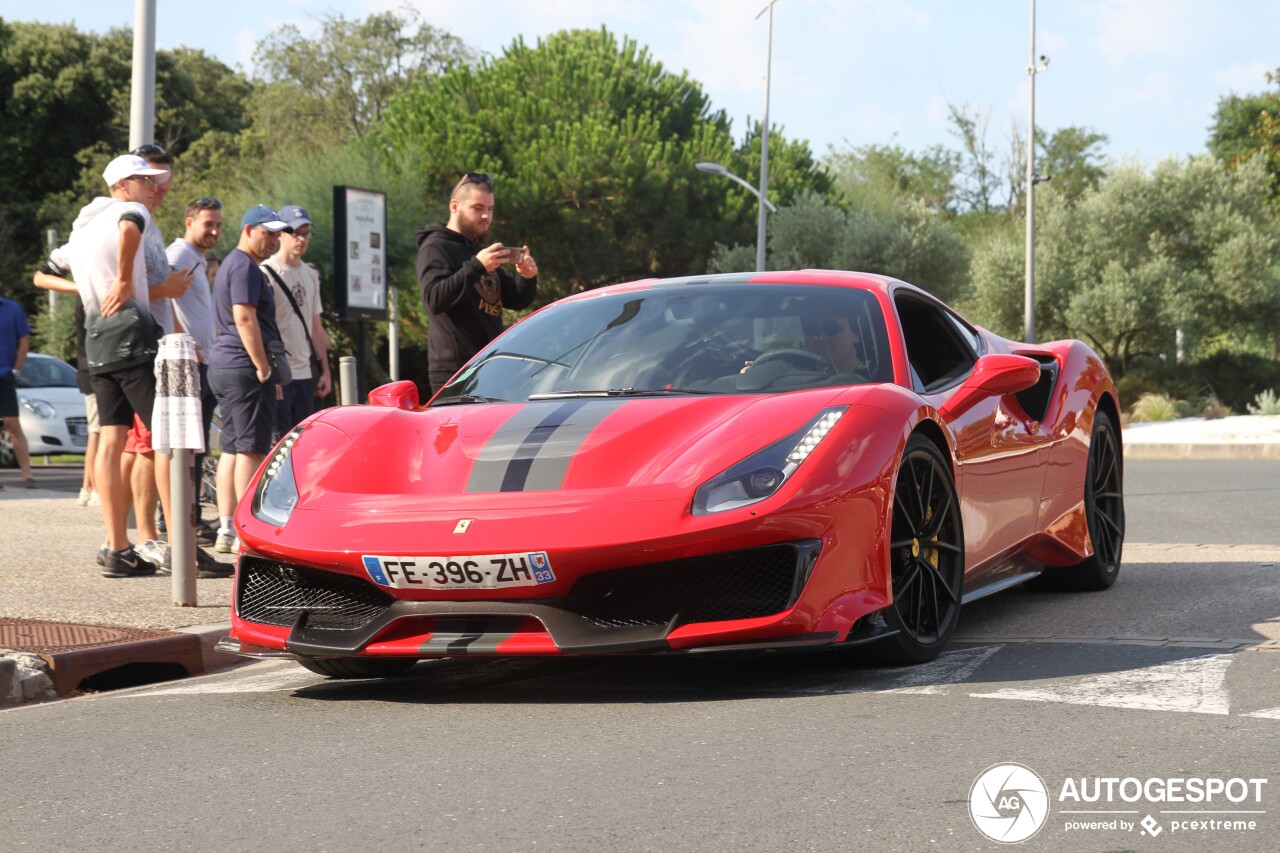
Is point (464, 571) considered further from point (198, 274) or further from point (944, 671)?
point (198, 274)

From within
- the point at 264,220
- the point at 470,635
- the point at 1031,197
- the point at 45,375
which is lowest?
the point at 470,635

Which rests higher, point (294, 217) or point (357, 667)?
point (294, 217)

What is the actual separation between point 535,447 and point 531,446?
17 millimetres

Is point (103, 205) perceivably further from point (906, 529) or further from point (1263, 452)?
point (1263, 452)

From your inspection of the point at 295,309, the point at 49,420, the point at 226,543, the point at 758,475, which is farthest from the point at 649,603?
the point at 49,420

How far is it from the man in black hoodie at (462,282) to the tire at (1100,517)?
2.68 m

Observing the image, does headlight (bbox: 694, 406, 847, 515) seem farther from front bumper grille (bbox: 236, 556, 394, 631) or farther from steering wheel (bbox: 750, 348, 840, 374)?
front bumper grille (bbox: 236, 556, 394, 631)

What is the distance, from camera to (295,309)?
925 cm

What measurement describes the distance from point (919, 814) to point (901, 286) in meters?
3.15

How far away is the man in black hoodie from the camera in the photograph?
302 inches

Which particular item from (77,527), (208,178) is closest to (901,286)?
(77,527)

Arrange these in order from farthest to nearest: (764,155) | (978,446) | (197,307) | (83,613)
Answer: (764,155) → (197,307) → (83,613) → (978,446)

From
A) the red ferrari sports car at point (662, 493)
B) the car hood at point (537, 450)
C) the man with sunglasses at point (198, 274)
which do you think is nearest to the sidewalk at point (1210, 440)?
the man with sunglasses at point (198, 274)

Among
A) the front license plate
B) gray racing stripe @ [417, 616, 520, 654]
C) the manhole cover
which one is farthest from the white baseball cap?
gray racing stripe @ [417, 616, 520, 654]
